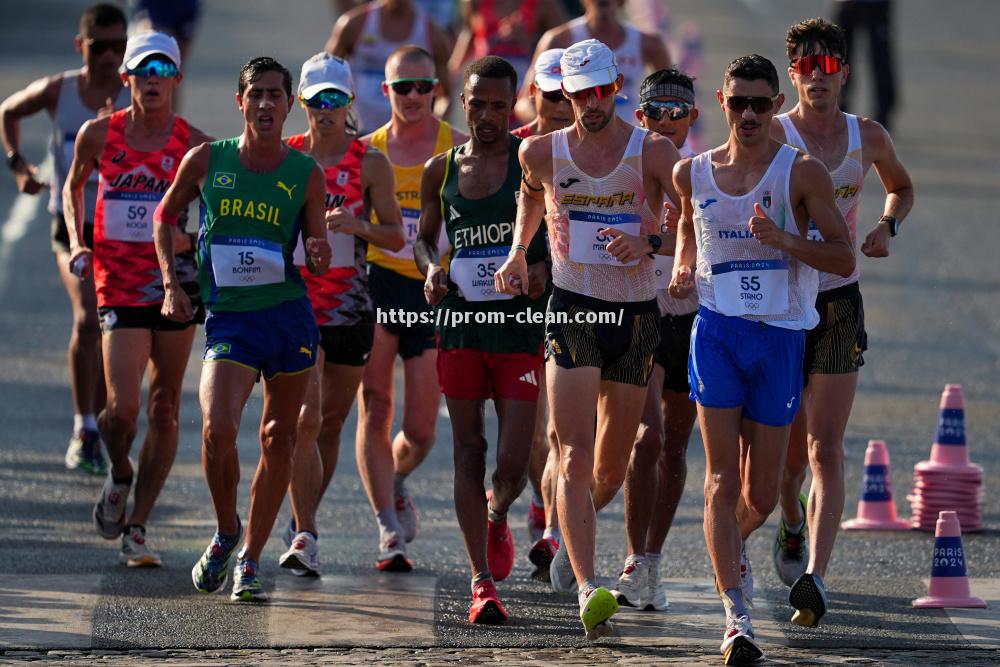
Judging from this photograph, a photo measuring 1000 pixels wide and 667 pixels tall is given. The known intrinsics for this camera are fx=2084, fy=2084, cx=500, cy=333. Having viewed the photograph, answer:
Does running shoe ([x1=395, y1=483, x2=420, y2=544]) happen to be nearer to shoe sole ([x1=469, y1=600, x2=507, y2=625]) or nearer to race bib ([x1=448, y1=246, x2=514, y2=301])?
shoe sole ([x1=469, y1=600, x2=507, y2=625])

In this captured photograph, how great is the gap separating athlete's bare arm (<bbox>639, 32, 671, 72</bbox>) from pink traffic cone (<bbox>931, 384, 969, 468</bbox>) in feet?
12.3

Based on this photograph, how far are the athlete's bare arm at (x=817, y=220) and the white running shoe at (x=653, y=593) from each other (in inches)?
62.4

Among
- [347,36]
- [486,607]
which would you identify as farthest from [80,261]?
[347,36]

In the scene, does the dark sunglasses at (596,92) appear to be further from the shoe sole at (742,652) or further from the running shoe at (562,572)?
the shoe sole at (742,652)

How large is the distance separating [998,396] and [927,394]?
45 centimetres

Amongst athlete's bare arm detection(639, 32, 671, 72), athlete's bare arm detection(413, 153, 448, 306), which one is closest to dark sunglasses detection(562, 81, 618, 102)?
athlete's bare arm detection(413, 153, 448, 306)

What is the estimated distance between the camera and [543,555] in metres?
9.09

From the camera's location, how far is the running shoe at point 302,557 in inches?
355

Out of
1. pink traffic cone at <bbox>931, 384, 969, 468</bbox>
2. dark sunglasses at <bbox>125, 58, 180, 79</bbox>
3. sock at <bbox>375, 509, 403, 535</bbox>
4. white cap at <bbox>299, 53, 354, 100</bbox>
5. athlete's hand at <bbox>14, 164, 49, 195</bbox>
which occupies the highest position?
dark sunglasses at <bbox>125, 58, 180, 79</bbox>

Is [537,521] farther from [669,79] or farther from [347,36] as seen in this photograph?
[347,36]

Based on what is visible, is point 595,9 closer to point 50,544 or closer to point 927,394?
Result: point 927,394

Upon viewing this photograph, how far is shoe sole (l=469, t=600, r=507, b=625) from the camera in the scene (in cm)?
814

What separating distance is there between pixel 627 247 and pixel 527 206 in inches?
22.2

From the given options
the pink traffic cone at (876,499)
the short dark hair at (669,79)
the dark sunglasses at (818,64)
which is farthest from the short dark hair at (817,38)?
the pink traffic cone at (876,499)
